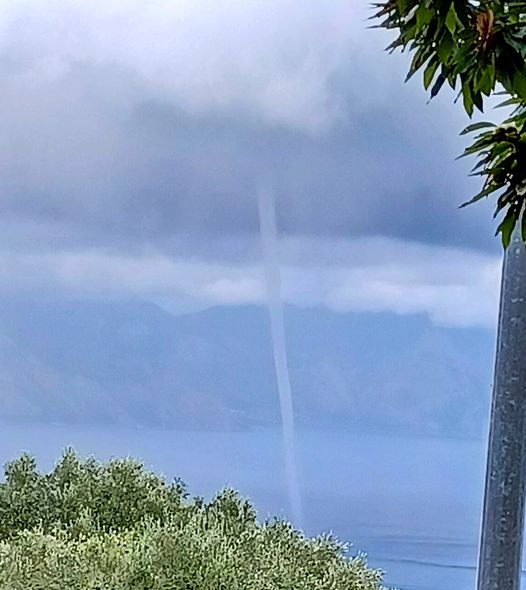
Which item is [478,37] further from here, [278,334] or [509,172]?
[278,334]

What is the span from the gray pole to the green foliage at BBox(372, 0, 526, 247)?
0.43m

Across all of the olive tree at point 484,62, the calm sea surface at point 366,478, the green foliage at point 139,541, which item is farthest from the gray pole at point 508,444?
the calm sea surface at point 366,478

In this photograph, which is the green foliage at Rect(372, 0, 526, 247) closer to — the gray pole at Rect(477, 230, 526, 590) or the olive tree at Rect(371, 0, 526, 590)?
the olive tree at Rect(371, 0, 526, 590)

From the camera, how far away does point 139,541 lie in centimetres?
109

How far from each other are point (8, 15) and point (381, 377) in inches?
36.5

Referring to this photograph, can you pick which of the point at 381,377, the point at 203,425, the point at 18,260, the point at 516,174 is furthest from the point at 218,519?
the point at 516,174

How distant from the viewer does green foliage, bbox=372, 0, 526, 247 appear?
632 mm

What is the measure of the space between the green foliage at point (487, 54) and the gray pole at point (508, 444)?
434 millimetres

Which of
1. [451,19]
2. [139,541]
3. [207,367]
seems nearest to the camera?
[451,19]

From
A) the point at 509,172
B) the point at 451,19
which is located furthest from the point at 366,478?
the point at 451,19

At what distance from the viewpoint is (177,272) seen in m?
1.63

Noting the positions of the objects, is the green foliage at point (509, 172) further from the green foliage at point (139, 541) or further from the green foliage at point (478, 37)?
the green foliage at point (139, 541)

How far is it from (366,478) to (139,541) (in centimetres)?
65

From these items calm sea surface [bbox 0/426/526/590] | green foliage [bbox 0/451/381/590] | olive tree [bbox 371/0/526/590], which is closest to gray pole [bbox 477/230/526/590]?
green foliage [bbox 0/451/381/590]
